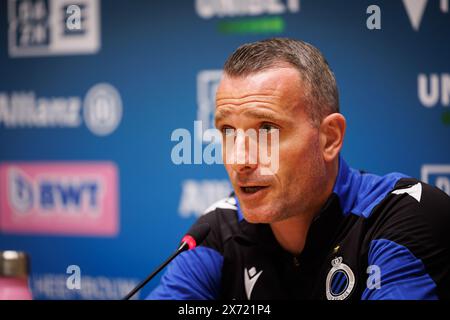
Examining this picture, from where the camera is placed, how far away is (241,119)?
1.46 m

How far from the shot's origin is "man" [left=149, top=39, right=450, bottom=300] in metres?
1.39

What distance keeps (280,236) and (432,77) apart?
3.49 ft

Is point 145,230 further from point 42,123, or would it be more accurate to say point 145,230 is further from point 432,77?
point 432,77

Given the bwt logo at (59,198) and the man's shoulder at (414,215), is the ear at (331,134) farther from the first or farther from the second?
the bwt logo at (59,198)

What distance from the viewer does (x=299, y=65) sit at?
151 cm

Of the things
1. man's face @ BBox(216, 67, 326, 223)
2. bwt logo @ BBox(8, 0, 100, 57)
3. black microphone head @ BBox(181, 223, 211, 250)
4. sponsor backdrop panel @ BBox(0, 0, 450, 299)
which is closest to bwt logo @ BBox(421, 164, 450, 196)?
sponsor backdrop panel @ BBox(0, 0, 450, 299)

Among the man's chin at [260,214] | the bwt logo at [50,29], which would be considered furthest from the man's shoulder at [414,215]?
the bwt logo at [50,29]

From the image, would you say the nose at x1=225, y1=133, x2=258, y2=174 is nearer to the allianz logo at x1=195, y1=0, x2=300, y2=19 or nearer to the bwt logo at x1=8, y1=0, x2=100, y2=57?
the allianz logo at x1=195, y1=0, x2=300, y2=19

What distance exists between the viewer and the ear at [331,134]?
156cm

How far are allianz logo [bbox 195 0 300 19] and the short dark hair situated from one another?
1007mm

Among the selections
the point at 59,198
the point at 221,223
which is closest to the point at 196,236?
the point at 221,223

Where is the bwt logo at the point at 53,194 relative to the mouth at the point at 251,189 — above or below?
below

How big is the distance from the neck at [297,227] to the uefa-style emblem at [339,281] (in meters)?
0.14
